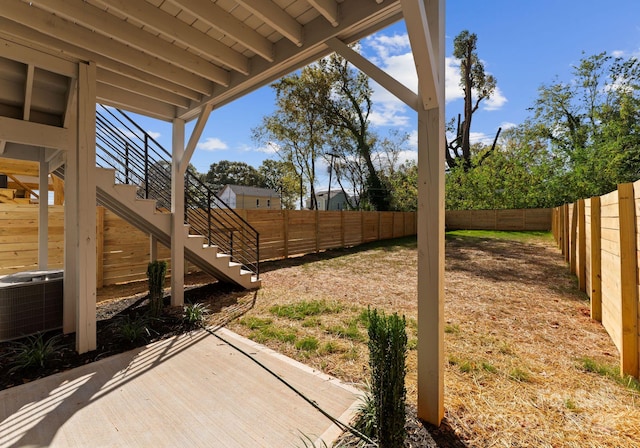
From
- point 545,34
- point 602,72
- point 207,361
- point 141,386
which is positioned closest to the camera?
point 141,386

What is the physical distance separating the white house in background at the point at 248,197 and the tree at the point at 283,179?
1663 millimetres

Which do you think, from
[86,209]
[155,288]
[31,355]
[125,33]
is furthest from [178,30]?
[31,355]

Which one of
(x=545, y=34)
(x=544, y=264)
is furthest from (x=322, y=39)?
(x=545, y=34)

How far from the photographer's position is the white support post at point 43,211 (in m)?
4.09

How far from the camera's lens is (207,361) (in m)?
2.84

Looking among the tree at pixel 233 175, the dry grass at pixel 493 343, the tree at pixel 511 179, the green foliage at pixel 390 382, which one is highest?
the tree at pixel 233 175

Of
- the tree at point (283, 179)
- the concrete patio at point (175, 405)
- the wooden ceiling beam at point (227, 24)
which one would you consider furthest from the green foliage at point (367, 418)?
the tree at point (283, 179)

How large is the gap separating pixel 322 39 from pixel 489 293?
17.1 ft

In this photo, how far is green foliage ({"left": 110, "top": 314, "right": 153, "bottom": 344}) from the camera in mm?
3305

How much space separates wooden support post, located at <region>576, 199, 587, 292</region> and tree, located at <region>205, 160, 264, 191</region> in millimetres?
42263

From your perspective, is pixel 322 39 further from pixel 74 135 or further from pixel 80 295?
pixel 80 295

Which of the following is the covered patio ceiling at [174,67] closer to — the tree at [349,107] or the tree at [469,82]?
the tree at [349,107]

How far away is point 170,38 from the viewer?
9.36ft

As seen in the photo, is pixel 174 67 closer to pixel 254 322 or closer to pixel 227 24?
pixel 227 24
